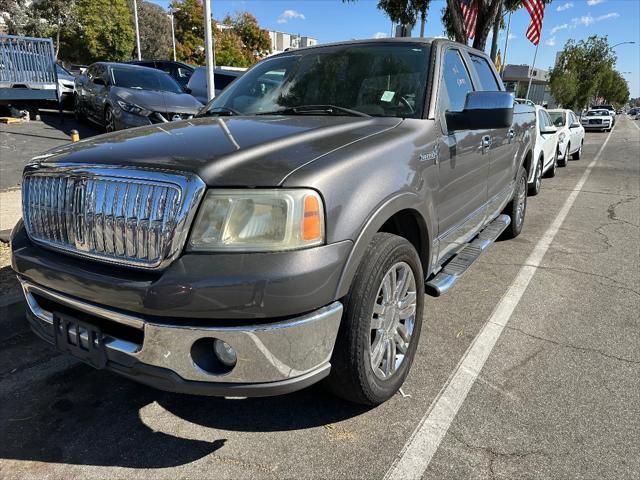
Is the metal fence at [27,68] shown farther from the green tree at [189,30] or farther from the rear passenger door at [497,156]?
the green tree at [189,30]

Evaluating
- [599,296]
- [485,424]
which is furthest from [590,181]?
[485,424]

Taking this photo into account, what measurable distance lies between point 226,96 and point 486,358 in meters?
2.69

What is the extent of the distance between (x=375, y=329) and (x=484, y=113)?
1.55 meters

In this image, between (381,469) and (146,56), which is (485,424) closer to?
(381,469)

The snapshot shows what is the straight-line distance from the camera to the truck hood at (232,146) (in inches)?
79.7

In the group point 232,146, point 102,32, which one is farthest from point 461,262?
point 102,32

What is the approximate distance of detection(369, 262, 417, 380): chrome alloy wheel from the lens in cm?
250

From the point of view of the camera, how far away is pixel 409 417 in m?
2.59

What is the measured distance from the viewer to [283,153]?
2.20 metres

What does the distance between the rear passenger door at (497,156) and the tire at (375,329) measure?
195 cm

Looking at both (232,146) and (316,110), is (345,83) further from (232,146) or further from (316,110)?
(232,146)

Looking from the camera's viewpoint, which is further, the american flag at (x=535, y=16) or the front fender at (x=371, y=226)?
the american flag at (x=535, y=16)

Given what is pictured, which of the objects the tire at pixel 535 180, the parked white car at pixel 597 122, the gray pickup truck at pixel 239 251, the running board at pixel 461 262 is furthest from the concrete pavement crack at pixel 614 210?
the parked white car at pixel 597 122

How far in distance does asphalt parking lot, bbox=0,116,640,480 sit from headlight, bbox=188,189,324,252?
1064 mm
